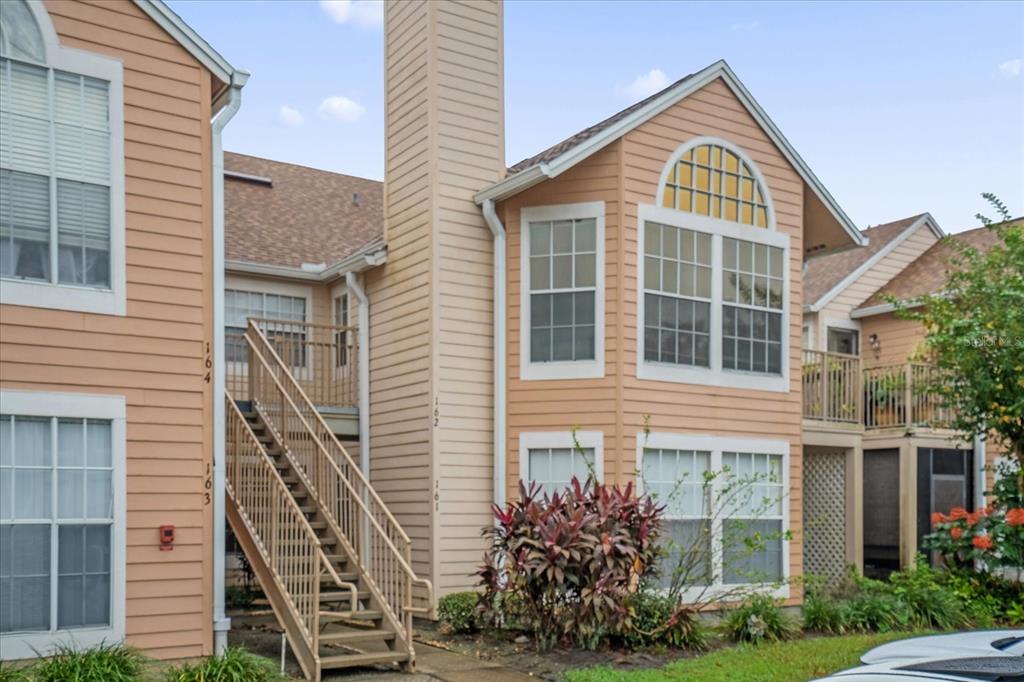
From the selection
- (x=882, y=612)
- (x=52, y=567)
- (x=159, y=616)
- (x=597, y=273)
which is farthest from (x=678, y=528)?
(x=52, y=567)

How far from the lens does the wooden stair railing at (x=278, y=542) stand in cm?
938

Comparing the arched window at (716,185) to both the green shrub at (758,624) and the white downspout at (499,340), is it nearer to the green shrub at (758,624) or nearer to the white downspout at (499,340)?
the white downspout at (499,340)

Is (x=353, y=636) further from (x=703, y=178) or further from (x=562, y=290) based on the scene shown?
(x=703, y=178)

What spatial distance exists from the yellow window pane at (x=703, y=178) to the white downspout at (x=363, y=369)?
491 cm

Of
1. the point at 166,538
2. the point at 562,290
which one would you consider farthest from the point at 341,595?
the point at 562,290

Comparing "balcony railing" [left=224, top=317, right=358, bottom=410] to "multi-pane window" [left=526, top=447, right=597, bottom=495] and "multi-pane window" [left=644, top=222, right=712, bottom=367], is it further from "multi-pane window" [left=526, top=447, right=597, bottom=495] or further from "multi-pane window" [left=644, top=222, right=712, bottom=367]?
"multi-pane window" [left=644, top=222, right=712, bottom=367]

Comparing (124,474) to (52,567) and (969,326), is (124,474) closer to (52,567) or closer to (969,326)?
(52,567)

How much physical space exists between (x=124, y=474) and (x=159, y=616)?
1289 millimetres

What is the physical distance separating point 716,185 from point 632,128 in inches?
64.9

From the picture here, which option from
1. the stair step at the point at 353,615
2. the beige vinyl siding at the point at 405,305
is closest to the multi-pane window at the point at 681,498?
the beige vinyl siding at the point at 405,305

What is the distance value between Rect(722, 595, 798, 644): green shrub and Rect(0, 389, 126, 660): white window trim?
6126 mm

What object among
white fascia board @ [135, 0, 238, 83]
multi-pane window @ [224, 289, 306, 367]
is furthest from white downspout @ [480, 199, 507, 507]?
white fascia board @ [135, 0, 238, 83]

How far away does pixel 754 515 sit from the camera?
540 inches

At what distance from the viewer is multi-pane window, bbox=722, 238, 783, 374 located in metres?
13.9
